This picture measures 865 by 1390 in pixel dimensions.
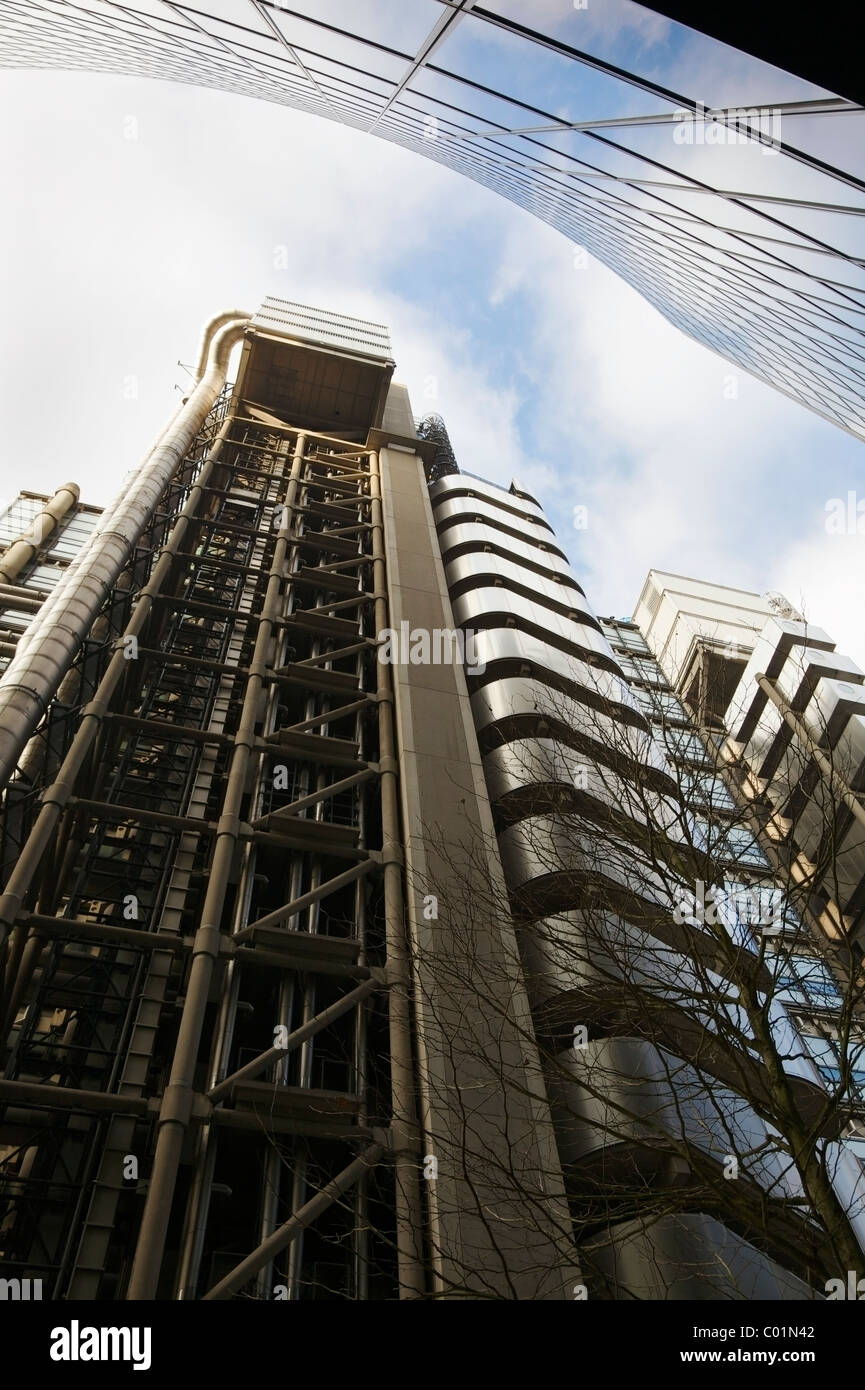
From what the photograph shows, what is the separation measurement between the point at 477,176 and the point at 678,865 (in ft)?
74.9

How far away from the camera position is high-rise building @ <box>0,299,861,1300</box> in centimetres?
1008

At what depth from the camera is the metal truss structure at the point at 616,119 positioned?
332 inches

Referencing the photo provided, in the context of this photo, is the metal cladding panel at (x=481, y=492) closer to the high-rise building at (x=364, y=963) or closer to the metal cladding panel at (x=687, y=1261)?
the high-rise building at (x=364, y=963)

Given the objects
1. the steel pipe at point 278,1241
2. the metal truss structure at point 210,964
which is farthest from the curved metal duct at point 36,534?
the steel pipe at point 278,1241

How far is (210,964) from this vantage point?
47.0 ft

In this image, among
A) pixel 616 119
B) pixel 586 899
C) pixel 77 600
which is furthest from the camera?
pixel 77 600

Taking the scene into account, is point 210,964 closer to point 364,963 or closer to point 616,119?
point 364,963

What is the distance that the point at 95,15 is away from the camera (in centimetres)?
1828

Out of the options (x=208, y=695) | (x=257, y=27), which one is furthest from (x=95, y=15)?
(x=208, y=695)

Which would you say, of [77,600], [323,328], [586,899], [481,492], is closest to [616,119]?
[586,899]

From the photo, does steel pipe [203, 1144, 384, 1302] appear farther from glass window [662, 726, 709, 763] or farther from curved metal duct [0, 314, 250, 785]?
curved metal duct [0, 314, 250, 785]

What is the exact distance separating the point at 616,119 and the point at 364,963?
1291 cm
